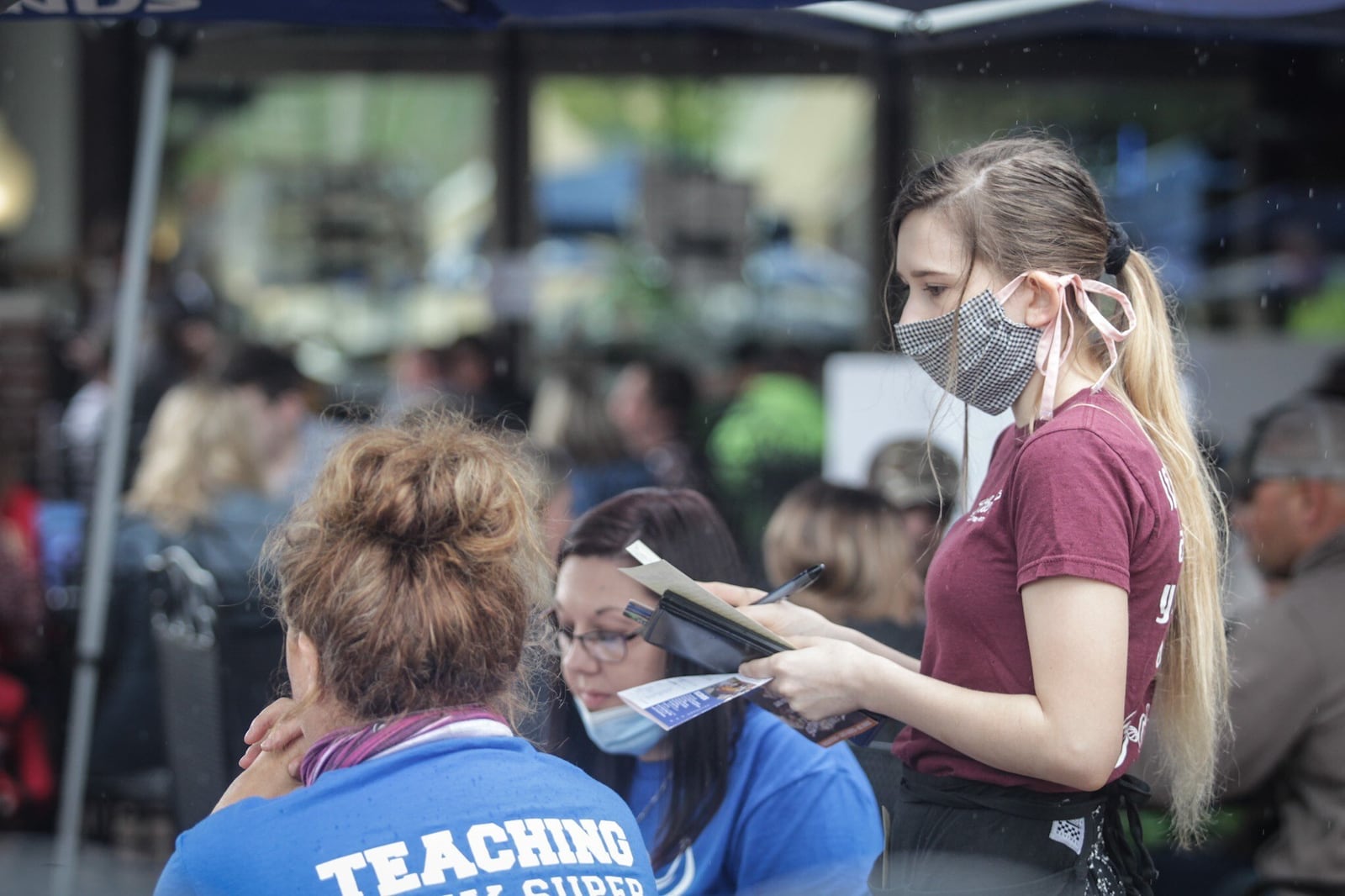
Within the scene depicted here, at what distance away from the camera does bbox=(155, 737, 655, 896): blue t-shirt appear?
1.37 meters

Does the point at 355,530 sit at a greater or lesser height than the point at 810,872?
greater

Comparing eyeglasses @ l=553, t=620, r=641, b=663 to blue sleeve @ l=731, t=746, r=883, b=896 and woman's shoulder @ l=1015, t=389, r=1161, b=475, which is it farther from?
woman's shoulder @ l=1015, t=389, r=1161, b=475

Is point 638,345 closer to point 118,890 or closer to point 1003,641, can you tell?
point 118,890

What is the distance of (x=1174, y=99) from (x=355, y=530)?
6611 mm

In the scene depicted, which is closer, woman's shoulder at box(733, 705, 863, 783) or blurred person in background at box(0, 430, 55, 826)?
woman's shoulder at box(733, 705, 863, 783)

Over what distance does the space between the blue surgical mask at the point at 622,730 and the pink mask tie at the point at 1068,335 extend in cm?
84

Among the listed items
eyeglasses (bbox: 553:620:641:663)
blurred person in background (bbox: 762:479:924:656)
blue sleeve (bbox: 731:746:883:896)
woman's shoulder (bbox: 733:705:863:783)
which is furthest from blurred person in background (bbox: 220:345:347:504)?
blue sleeve (bbox: 731:746:883:896)

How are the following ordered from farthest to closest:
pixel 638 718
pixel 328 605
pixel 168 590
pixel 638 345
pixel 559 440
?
pixel 638 345 < pixel 559 440 < pixel 168 590 < pixel 638 718 < pixel 328 605

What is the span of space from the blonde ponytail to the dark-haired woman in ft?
1.52

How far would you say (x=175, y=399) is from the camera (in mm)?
4480

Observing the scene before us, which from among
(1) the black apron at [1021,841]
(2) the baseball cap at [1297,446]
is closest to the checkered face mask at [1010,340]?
(1) the black apron at [1021,841]

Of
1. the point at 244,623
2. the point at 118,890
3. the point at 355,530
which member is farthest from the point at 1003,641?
the point at 244,623

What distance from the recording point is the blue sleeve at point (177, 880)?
1.37 metres

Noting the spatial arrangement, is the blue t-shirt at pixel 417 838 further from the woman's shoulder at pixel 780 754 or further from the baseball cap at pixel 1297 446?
the baseball cap at pixel 1297 446
